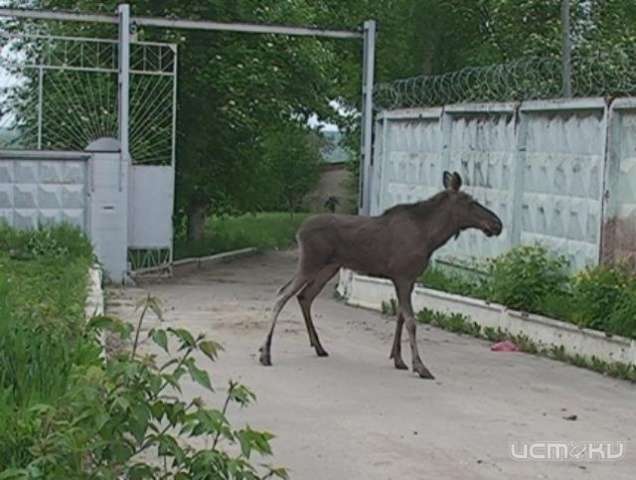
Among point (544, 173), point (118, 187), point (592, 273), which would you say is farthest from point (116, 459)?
point (118, 187)

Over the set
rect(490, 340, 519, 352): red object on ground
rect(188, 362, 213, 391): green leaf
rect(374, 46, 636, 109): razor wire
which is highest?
rect(374, 46, 636, 109): razor wire

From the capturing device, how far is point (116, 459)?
4.38 metres

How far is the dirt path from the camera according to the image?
7.07 metres

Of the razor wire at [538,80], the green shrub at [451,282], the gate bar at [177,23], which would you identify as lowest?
the green shrub at [451,282]

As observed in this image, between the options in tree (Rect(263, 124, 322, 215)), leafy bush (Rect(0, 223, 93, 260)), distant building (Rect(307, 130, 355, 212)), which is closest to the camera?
leafy bush (Rect(0, 223, 93, 260))

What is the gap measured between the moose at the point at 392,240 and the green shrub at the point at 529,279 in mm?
1443

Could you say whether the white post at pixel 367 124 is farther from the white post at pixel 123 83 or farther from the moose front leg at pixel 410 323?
the moose front leg at pixel 410 323

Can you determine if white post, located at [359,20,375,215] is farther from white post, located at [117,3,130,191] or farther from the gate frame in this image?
white post, located at [117,3,130,191]

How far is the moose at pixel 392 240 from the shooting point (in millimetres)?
10656

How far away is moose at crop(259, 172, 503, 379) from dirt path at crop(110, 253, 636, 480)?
0.64 m

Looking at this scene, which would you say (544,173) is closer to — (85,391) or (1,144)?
(85,391)

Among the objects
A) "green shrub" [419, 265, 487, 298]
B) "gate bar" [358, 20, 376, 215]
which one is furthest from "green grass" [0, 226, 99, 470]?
"gate bar" [358, 20, 376, 215]

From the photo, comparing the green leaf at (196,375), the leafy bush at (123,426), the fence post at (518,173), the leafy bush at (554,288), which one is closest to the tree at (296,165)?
the leafy bush at (554,288)

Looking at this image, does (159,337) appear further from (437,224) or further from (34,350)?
(437,224)
